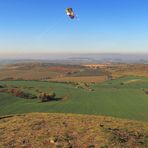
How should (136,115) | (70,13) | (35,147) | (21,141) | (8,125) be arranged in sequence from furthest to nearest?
(136,115), (70,13), (8,125), (21,141), (35,147)

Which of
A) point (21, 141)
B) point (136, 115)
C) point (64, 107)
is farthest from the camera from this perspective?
point (64, 107)

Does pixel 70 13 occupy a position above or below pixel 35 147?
above

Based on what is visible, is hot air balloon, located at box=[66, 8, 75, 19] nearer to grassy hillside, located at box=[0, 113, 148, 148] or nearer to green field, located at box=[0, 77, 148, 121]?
grassy hillside, located at box=[0, 113, 148, 148]

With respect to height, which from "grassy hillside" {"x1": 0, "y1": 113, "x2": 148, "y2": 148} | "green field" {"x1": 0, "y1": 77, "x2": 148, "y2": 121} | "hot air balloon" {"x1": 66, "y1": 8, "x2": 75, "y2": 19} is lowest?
"green field" {"x1": 0, "y1": 77, "x2": 148, "y2": 121}

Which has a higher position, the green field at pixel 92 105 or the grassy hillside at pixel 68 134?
the grassy hillside at pixel 68 134

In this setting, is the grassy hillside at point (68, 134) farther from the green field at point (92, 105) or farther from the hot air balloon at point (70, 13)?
the green field at point (92, 105)

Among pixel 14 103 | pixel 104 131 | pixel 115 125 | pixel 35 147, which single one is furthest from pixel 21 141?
pixel 14 103

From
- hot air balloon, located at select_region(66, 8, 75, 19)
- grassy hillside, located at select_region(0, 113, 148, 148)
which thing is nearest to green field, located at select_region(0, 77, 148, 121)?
grassy hillside, located at select_region(0, 113, 148, 148)

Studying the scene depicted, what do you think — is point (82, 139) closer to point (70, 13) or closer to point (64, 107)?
point (70, 13)

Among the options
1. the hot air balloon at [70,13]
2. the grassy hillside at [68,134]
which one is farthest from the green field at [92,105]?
the hot air balloon at [70,13]
